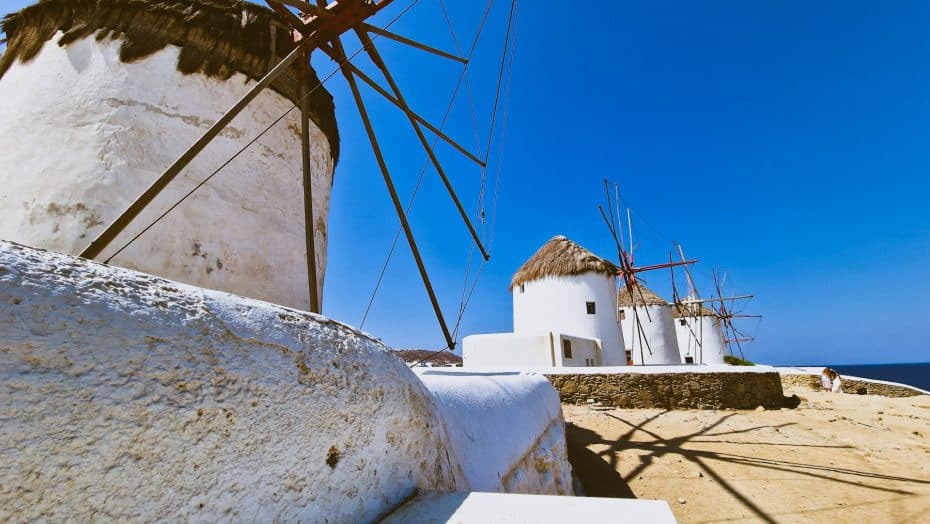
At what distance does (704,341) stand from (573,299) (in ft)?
63.9

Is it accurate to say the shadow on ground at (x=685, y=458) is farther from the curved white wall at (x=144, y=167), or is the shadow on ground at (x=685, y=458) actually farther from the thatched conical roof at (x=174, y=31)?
the thatched conical roof at (x=174, y=31)

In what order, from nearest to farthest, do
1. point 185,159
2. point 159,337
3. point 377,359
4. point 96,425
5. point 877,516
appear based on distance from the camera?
point 96,425 < point 159,337 < point 377,359 < point 185,159 < point 877,516

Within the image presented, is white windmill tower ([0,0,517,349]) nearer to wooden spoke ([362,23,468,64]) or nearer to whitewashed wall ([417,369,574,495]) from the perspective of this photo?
wooden spoke ([362,23,468,64])

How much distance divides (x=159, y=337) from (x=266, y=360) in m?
0.27

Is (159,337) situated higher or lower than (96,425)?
higher

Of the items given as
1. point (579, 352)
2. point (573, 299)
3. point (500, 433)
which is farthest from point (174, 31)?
point (573, 299)

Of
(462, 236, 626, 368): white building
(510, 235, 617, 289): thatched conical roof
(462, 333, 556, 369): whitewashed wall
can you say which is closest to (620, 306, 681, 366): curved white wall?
(462, 236, 626, 368): white building

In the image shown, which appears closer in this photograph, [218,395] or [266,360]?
[218,395]

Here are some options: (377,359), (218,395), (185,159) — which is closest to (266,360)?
(218,395)

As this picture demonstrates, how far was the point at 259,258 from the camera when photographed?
3641 mm

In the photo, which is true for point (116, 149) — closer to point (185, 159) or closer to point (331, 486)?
point (185, 159)

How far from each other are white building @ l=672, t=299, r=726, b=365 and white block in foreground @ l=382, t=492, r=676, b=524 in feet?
106

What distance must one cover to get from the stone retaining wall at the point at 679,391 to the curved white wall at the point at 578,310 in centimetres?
789

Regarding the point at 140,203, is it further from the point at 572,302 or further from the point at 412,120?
the point at 572,302
